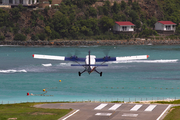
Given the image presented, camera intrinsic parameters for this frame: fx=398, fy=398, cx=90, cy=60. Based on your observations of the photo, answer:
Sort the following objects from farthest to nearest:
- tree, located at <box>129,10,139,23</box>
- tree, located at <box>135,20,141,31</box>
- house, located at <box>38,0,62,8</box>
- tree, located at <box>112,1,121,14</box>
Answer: tree, located at <box>129,10,139,23</box>
tree, located at <box>112,1,121,14</box>
tree, located at <box>135,20,141,31</box>
house, located at <box>38,0,62,8</box>

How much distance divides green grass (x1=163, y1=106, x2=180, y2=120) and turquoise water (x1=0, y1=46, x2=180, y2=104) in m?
15.8

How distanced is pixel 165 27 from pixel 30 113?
150237 millimetres

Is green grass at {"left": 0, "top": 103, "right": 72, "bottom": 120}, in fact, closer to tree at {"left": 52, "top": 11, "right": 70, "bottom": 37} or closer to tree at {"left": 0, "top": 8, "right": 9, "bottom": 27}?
tree at {"left": 52, "top": 11, "right": 70, "bottom": 37}

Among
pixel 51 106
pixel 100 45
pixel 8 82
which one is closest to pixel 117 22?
pixel 100 45

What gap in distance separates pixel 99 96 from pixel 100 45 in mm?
107273

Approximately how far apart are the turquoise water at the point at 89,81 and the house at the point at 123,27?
56.8 metres

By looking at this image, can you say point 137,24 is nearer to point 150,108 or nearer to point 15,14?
point 15,14

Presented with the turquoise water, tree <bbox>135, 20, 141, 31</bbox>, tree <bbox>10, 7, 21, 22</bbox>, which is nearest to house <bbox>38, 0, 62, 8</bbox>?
tree <bbox>10, 7, 21, 22</bbox>

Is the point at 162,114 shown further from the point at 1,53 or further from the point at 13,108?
the point at 1,53

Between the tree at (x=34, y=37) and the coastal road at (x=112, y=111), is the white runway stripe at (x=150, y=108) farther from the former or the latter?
the tree at (x=34, y=37)

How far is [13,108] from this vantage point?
5878 cm

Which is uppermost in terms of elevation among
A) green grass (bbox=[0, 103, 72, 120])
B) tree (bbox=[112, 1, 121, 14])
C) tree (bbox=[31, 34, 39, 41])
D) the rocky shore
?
tree (bbox=[112, 1, 121, 14])

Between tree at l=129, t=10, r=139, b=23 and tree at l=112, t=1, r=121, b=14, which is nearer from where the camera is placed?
tree at l=112, t=1, r=121, b=14

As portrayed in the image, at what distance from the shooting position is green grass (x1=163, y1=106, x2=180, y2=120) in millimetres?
51006
